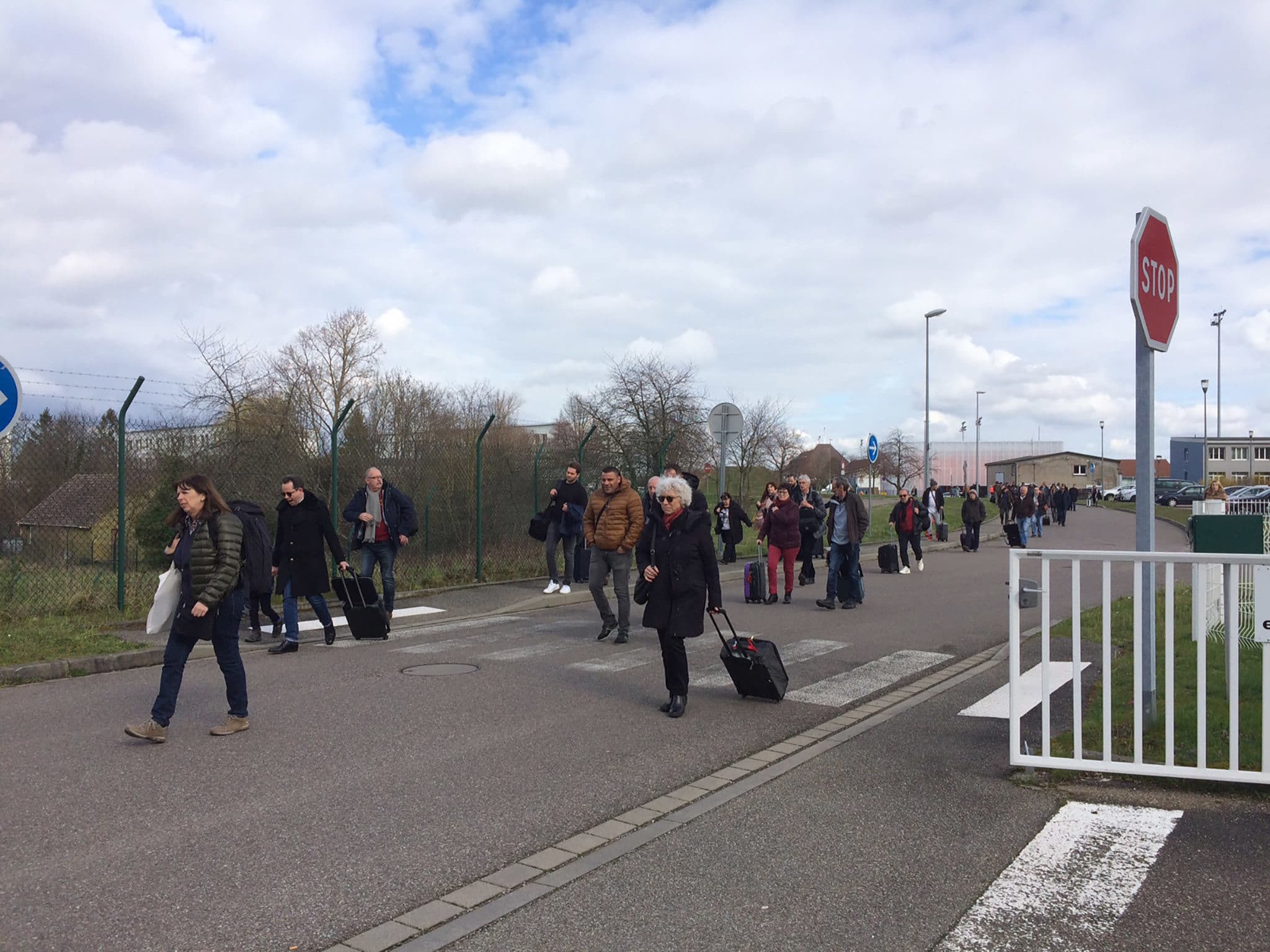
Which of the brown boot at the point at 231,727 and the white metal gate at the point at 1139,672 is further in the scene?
the brown boot at the point at 231,727

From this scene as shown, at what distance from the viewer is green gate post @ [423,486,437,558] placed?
17.2 meters

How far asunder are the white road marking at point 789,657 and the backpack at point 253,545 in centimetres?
344

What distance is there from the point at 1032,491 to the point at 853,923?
30.0 meters

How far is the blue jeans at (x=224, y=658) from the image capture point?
672 cm

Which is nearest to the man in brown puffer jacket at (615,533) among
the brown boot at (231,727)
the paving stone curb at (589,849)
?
the paving stone curb at (589,849)

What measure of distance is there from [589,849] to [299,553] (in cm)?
683

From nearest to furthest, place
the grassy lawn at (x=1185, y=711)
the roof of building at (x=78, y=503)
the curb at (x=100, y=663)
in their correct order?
the grassy lawn at (x=1185, y=711)
the curb at (x=100, y=663)
the roof of building at (x=78, y=503)

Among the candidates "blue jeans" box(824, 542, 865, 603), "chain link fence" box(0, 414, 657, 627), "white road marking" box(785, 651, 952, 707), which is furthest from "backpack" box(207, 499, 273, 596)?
"blue jeans" box(824, 542, 865, 603)

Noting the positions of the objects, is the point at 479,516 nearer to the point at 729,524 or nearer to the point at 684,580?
the point at 729,524

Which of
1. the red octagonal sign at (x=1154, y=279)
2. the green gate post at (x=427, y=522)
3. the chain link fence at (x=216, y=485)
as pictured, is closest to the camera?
the red octagonal sign at (x=1154, y=279)

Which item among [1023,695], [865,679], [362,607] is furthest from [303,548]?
[1023,695]

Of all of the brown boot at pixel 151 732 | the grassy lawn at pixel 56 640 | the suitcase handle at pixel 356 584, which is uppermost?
the suitcase handle at pixel 356 584

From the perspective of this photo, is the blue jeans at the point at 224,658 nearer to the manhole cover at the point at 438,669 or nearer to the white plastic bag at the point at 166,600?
the white plastic bag at the point at 166,600

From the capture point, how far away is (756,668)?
7934mm
